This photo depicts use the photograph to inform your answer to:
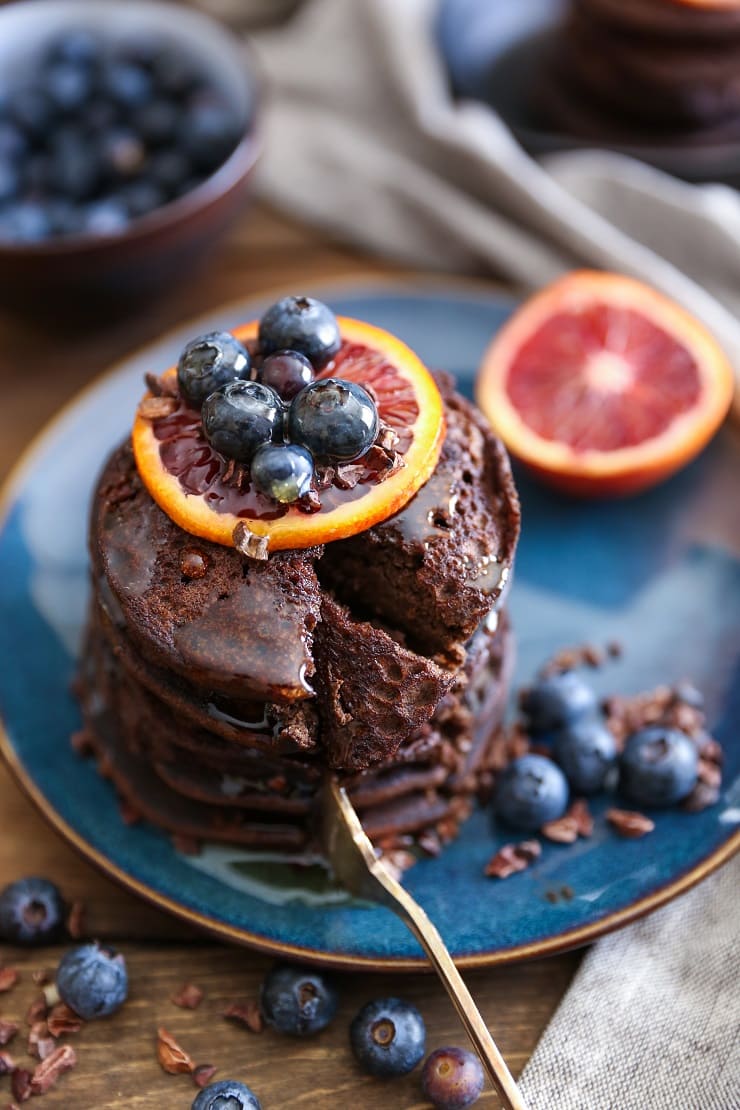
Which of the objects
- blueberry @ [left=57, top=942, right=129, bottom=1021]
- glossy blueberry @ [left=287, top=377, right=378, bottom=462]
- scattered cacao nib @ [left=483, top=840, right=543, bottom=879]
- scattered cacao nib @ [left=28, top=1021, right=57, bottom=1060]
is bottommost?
scattered cacao nib @ [left=28, top=1021, right=57, bottom=1060]

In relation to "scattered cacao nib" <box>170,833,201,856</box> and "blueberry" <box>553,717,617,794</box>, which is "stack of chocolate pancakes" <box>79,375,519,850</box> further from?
"blueberry" <box>553,717,617,794</box>

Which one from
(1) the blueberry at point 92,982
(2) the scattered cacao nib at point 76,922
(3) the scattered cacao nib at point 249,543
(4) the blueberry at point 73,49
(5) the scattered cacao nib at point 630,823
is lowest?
(2) the scattered cacao nib at point 76,922

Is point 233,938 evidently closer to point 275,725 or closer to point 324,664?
point 275,725

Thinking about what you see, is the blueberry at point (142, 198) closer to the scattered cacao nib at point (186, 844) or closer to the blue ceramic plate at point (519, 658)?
the blue ceramic plate at point (519, 658)

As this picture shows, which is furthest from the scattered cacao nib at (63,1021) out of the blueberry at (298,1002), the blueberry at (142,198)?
the blueberry at (142,198)

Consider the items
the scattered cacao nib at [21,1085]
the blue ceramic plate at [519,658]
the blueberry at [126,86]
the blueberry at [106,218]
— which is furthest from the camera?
the blueberry at [126,86]

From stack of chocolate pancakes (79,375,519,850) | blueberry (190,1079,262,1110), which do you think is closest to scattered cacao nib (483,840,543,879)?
stack of chocolate pancakes (79,375,519,850)

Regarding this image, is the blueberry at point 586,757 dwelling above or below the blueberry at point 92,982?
above
